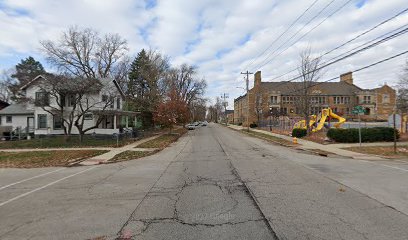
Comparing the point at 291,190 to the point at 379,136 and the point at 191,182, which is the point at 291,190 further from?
the point at 379,136

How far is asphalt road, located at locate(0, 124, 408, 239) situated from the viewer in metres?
5.25

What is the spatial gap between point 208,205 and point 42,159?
13.3m

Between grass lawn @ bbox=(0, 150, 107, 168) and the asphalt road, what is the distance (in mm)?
4082

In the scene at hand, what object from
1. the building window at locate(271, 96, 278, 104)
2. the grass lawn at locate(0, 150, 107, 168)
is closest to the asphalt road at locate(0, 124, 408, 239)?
the grass lawn at locate(0, 150, 107, 168)

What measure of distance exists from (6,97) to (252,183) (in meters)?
82.2

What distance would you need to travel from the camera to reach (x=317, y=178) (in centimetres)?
1020

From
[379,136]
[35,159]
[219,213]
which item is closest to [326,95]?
[379,136]

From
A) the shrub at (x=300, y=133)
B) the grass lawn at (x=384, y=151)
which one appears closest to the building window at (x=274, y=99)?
the shrub at (x=300, y=133)

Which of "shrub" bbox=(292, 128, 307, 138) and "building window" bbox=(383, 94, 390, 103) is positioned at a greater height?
"building window" bbox=(383, 94, 390, 103)

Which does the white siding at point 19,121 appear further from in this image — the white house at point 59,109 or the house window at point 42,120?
the house window at point 42,120

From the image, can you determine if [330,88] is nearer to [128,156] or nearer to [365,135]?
[365,135]

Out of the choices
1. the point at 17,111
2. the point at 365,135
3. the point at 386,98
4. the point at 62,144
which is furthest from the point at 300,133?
the point at 386,98

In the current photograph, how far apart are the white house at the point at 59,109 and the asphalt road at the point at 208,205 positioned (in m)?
16.0

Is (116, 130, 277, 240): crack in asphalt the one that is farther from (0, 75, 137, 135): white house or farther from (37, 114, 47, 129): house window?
(37, 114, 47, 129): house window
